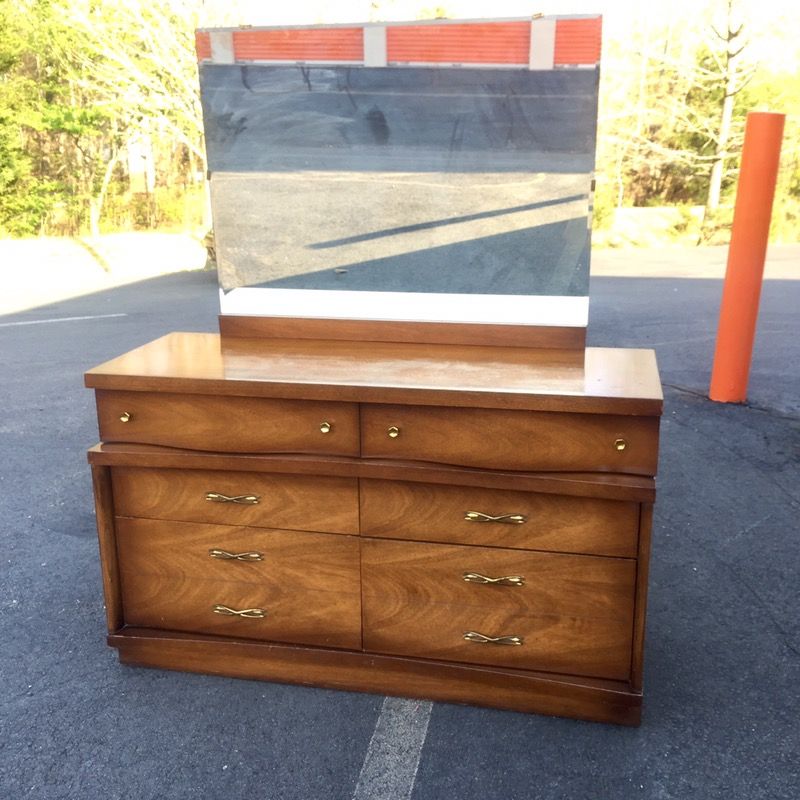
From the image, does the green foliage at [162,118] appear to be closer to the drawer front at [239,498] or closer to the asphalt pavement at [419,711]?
the asphalt pavement at [419,711]

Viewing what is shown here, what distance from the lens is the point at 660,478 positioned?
157 inches

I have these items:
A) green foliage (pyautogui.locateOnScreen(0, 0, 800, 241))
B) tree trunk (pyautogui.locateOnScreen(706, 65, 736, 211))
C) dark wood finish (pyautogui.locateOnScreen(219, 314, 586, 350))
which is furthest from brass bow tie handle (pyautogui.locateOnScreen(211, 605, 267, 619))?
tree trunk (pyautogui.locateOnScreen(706, 65, 736, 211))

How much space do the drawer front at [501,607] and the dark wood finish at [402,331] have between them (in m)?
0.73

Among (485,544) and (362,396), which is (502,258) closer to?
(362,396)

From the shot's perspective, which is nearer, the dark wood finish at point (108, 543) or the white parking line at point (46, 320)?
the dark wood finish at point (108, 543)

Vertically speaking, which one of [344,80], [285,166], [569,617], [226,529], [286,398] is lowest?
[569,617]

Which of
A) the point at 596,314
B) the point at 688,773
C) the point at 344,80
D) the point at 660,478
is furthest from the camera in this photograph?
the point at 596,314

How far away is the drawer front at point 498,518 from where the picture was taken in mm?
2168

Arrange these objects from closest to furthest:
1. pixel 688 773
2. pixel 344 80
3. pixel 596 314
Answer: pixel 688 773, pixel 344 80, pixel 596 314

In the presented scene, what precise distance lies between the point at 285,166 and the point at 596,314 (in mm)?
5885

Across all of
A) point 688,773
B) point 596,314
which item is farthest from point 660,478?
point 596,314

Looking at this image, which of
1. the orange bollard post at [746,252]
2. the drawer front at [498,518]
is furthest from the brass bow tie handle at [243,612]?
the orange bollard post at [746,252]

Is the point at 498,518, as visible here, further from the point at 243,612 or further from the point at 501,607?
the point at 243,612

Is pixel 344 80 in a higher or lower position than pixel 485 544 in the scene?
higher
